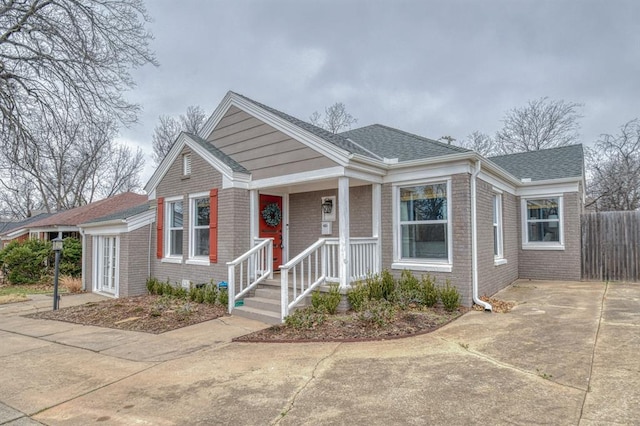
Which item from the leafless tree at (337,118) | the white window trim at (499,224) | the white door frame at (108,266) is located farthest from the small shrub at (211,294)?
the leafless tree at (337,118)

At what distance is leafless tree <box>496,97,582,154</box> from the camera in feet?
74.5

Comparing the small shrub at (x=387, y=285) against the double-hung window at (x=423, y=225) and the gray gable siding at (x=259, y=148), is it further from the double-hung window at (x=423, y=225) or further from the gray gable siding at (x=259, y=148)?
the gray gable siding at (x=259, y=148)

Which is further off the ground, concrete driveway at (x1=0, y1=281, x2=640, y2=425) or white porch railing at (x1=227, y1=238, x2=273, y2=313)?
white porch railing at (x1=227, y1=238, x2=273, y2=313)

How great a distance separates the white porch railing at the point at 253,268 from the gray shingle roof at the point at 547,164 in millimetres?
7966

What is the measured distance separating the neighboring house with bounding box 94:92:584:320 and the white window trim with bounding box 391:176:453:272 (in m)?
0.02

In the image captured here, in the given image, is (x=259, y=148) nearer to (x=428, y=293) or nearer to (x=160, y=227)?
(x=160, y=227)

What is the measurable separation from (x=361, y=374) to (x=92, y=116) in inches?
415

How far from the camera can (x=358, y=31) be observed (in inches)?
507

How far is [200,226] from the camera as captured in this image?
9.69 meters

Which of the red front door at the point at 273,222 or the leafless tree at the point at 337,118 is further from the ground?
the leafless tree at the point at 337,118

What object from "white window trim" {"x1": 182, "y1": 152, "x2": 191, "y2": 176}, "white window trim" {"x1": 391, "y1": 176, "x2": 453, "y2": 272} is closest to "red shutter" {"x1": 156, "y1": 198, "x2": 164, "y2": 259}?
"white window trim" {"x1": 182, "y1": 152, "x2": 191, "y2": 176}

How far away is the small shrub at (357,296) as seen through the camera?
704 centimetres

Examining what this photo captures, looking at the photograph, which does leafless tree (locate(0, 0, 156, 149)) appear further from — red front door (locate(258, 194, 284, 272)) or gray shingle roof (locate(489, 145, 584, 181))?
gray shingle roof (locate(489, 145, 584, 181))

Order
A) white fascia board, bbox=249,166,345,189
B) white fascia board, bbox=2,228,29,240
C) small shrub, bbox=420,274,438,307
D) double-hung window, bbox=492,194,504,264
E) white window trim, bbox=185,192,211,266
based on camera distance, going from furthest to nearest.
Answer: white fascia board, bbox=2,228,29,240 → white window trim, bbox=185,192,211,266 → double-hung window, bbox=492,194,504,264 → white fascia board, bbox=249,166,345,189 → small shrub, bbox=420,274,438,307
